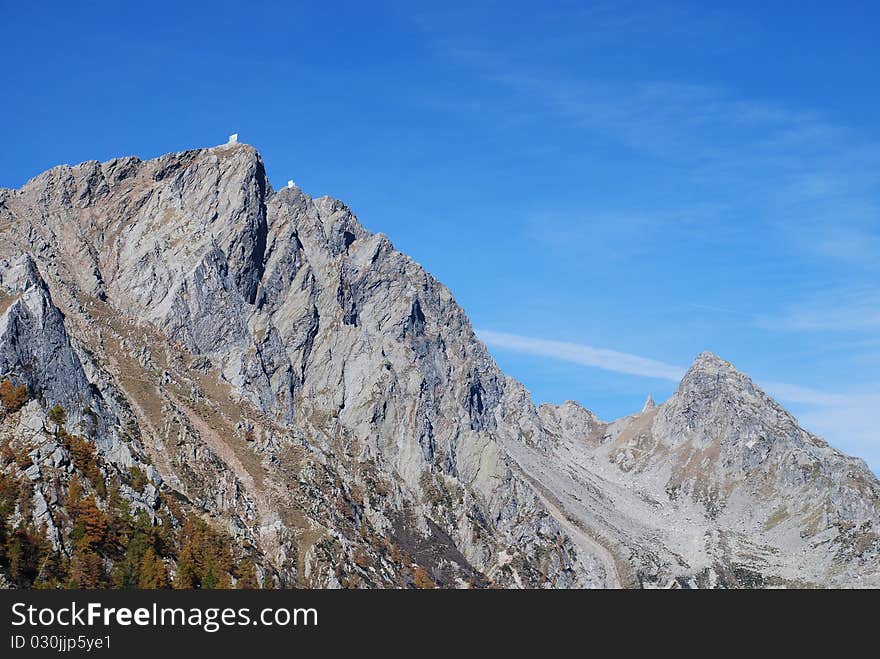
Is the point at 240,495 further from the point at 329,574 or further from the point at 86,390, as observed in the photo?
the point at 86,390

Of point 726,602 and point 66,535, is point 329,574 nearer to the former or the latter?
point 66,535

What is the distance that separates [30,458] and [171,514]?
24955 millimetres

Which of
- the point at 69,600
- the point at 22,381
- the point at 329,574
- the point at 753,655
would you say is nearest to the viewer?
the point at 753,655

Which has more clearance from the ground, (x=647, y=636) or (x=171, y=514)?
(x=171, y=514)

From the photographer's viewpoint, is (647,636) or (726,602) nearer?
(647,636)

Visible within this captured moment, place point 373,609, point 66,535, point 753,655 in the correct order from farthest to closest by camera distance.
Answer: point 66,535 → point 373,609 → point 753,655

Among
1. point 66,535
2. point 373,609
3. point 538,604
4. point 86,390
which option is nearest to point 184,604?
point 373,609

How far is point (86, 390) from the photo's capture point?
165 m

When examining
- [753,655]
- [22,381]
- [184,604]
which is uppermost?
[22,381]

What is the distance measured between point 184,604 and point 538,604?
3275cm

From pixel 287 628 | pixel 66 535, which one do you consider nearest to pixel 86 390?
pixel 66 535

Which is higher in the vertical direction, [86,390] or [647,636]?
[86,390]

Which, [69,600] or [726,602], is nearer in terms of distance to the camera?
[69,600]

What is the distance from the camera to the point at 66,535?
128750mm
